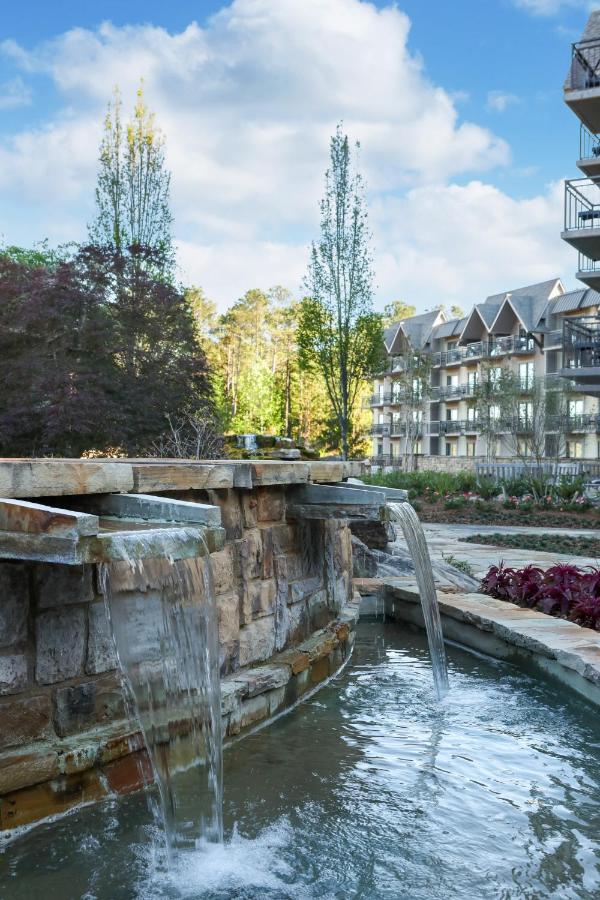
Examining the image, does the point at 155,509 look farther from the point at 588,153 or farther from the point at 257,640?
the point at 588,153

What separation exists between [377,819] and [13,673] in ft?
5.42

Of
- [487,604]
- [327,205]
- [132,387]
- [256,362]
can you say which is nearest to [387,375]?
[256,362]

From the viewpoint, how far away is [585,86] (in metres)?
20.2

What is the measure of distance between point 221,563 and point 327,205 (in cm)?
2345

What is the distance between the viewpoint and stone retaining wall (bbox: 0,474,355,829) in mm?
3170

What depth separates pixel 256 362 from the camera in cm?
4834

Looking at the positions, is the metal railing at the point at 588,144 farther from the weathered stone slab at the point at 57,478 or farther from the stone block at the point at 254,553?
the weathered stone slab at the point at 57,478

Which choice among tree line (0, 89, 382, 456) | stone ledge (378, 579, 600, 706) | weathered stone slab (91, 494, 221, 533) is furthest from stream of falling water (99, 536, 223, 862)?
tree line (0, 89, 382, 456)

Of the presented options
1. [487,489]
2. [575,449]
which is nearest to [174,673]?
[487,489]

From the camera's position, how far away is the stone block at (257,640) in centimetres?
458

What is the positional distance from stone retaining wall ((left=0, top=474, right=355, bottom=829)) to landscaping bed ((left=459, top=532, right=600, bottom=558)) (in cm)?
778

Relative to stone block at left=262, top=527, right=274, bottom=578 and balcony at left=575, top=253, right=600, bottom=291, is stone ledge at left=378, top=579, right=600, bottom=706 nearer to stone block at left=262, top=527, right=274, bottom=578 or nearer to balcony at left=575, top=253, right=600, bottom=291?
stone block at left=262, top=527, right=274, bottom=578

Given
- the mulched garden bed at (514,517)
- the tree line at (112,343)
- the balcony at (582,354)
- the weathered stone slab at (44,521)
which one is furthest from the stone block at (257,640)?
→ the balcony at (582,354)

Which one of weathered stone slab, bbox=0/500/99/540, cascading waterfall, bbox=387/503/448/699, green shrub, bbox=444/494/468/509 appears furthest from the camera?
green shrub, bbox=444/494/468/509
